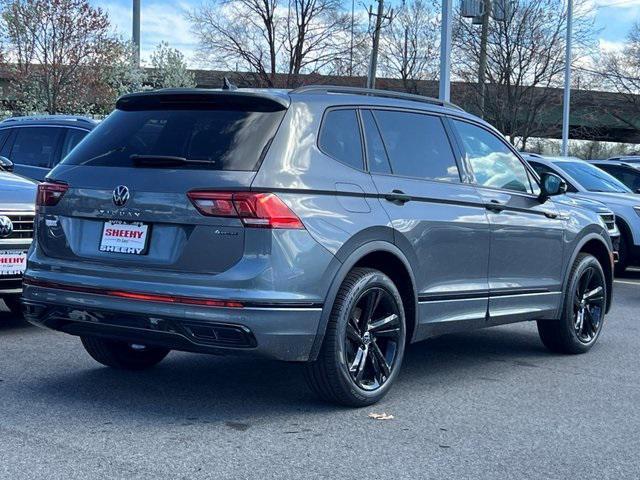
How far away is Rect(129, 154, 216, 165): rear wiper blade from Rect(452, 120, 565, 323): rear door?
2212 millimetres

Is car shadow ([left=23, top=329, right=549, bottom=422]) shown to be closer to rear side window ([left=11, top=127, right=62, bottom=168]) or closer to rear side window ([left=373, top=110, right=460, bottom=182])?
rear side window ([left=373, top=110, right=460, bottom=182])

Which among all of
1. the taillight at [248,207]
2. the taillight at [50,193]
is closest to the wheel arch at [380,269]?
the taillight at [248,207]

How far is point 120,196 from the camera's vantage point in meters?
5.57

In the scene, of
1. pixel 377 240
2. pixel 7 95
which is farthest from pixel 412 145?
pixel 7 95

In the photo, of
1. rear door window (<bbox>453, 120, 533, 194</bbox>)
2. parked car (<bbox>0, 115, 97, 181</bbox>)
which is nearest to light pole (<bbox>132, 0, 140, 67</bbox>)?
parked car (<bbox>0, 115, 97, 181</bbox>)

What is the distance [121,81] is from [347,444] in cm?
3505

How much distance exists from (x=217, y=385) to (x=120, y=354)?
2.35 feet

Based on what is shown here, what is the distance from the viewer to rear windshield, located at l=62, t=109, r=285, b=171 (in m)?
5.48

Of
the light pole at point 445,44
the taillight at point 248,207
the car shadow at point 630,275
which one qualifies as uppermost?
the light pole at point 445,44

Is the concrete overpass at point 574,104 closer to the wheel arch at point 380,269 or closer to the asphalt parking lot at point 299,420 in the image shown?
the asphalt parking lot at point 299,420

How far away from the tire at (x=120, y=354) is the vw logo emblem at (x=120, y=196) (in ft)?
4.29

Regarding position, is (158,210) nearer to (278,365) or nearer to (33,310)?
(33,310)

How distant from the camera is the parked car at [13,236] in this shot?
26.0 ft

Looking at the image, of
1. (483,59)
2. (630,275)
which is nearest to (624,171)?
(630,275)
